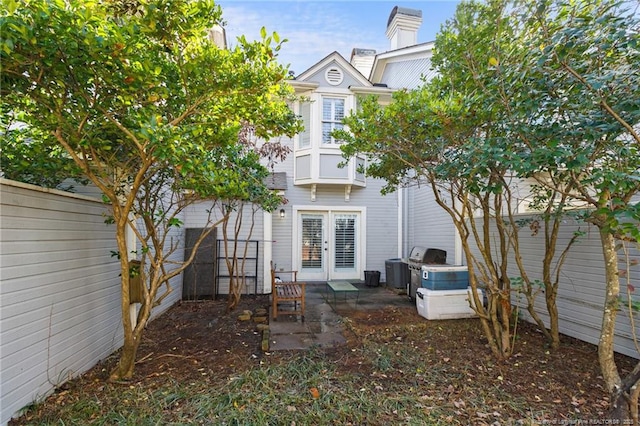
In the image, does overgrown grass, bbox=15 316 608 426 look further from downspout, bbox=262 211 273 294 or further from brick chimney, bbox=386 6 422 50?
brick chimney, bbox=386 6 422 50

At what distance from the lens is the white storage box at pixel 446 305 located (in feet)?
17.4

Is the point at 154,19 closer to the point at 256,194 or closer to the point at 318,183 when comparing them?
the point at 256,194

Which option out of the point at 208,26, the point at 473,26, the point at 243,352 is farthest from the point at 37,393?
the point at 473,26

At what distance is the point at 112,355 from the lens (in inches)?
151

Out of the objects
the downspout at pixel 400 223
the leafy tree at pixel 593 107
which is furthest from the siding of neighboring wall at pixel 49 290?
the downspout at pixel 400 223

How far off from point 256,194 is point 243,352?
96.8 inches

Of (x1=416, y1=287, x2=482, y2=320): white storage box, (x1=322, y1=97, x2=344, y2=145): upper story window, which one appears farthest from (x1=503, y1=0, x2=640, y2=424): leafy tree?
(x1=322, y1=97, x2=344, y2=145): upper story window

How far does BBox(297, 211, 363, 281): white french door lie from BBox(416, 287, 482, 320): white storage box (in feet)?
12.0

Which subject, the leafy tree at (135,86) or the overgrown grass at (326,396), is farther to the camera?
the overgrown grass at (326,396)

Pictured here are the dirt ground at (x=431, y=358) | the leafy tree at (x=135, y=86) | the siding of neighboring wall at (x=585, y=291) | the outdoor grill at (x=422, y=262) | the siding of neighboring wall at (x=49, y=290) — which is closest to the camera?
the leafy tree at (x=135, y=86)

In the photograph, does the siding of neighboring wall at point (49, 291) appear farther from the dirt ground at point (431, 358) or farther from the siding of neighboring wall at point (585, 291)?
the siding of neighboring wall at point (585, 291)

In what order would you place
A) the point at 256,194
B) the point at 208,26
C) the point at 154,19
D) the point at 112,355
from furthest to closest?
the point at 256,194 < the point at 112,355 < the point at 208,26 < the point at 154,19

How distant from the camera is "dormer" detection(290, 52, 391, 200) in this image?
8.19 metres

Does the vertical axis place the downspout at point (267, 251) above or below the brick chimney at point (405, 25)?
below
